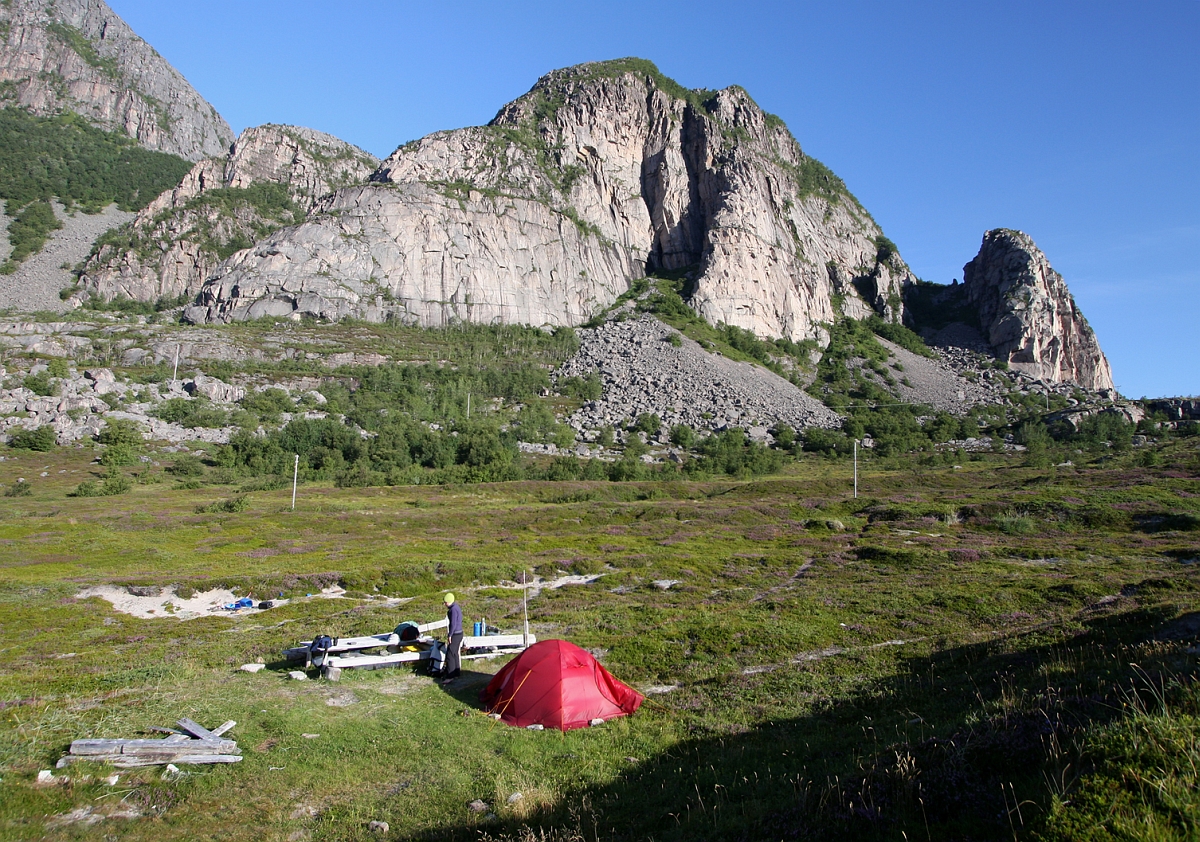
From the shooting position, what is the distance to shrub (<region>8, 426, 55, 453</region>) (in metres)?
74.8

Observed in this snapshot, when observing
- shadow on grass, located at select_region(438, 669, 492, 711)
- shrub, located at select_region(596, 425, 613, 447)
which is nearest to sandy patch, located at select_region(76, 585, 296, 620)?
shadow on grass, located at select_region(438, 669, 492, 711)

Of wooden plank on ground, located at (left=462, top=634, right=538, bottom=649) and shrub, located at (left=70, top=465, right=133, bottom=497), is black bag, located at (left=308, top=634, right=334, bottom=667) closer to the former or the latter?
wooden plank on ground, located at (left=462, top=634, right=538, bottom=649)

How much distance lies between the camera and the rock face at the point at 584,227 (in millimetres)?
134500

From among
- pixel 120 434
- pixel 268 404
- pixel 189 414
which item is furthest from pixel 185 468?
pixel 268 404

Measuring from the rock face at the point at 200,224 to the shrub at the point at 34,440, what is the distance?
283 ft

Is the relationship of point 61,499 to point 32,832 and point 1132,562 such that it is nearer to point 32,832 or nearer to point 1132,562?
point 32,832

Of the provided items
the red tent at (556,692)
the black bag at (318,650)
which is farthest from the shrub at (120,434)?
the red tent at (556,692)

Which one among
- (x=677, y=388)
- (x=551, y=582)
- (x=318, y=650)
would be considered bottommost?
(x=551, y=582)

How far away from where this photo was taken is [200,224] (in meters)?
161

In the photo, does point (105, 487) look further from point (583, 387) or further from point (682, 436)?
point (583, 387)

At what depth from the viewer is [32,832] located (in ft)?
27.4

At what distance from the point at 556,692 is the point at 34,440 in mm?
87398

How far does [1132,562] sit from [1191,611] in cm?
1978

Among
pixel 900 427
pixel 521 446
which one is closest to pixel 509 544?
pixel 521 446
